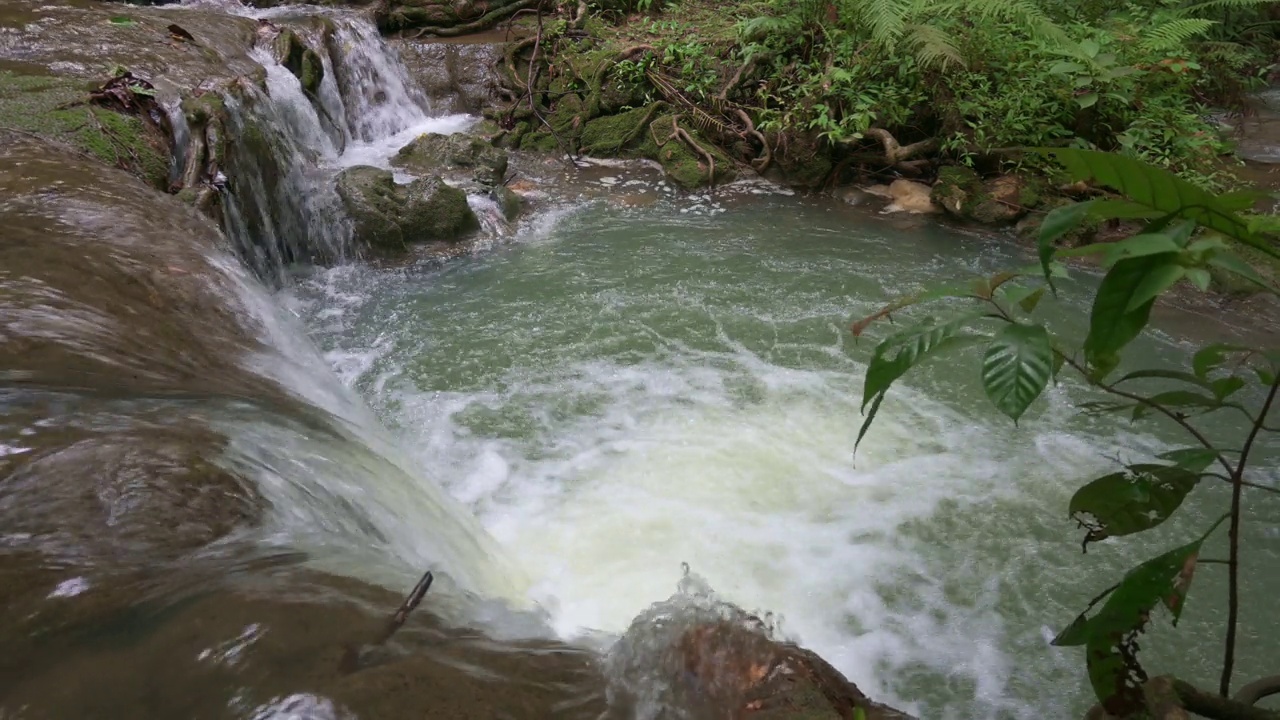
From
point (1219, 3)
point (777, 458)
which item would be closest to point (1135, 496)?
point (777, 458)

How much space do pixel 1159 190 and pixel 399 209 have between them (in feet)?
19.9

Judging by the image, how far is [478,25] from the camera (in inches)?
421

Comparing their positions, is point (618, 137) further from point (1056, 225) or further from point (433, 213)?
point (1056, 225)

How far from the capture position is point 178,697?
129cm

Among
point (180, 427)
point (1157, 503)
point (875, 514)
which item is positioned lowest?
point (875, 514)

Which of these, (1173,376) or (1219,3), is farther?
Answer: (1219,3)

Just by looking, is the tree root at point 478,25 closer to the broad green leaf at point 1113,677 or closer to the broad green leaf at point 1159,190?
the broad green leaf at point 1159,190

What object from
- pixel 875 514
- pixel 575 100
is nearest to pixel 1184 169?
pixel 875 514

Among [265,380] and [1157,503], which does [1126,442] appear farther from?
[265,380]

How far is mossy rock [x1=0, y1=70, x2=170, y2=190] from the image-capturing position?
4617mm

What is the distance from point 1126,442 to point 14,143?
586 cm

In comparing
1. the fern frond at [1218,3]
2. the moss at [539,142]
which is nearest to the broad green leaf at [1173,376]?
the moss at [539,142]

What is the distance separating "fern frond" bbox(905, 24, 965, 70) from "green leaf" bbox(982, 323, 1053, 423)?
6.55 m

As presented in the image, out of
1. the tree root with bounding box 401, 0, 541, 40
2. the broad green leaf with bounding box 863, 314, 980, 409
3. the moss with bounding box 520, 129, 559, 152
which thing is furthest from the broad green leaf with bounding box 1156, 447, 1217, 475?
the tree root with bounding box 401, 0, 541, 40
